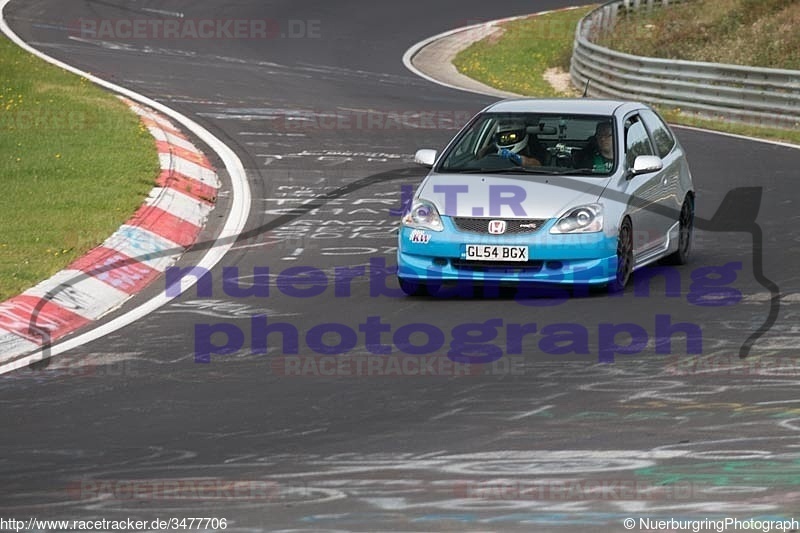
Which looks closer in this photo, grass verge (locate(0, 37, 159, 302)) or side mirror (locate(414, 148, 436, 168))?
side mirror (locate(414, 148, 436, 168))

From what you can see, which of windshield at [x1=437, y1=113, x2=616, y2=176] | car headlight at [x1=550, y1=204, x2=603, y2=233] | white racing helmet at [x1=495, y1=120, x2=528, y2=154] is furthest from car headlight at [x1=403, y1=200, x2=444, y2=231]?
white racing helmet at [x1=495, y1=120, x2=528, y2=154]

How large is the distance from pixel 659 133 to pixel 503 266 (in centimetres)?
298

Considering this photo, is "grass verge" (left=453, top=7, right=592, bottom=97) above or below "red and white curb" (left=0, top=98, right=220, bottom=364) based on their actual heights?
above

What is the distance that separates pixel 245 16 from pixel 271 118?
66.2 feet

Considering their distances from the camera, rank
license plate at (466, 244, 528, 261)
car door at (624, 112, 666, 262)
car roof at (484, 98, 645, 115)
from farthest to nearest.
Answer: car roof at (484, 98, 645, 115), car door at (624, 112, 666, 262), license plate at (466, 244, 528, 261)

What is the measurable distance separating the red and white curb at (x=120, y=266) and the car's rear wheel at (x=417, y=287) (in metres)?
2.18

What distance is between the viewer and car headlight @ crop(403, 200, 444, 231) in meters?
12.0

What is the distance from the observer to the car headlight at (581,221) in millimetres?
11805

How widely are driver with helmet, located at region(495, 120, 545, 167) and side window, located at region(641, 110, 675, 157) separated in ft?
4.27

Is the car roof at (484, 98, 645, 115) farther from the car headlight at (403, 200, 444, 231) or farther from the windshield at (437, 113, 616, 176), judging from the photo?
the car headlight at (403, 200, 444, 231)

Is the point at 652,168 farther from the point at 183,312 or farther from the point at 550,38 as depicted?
the point at 550,38

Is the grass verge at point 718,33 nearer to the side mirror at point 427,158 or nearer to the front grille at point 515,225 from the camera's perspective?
the side mirror at point 427,158

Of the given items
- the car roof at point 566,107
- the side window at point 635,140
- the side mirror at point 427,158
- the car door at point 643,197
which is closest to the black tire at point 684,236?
the car door at point 643,197

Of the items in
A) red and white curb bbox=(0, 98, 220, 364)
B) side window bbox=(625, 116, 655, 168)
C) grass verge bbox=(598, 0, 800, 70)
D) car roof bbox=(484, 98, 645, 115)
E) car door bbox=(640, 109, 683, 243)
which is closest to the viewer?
red and white curb bbox=(0, 98, 220, 364)
